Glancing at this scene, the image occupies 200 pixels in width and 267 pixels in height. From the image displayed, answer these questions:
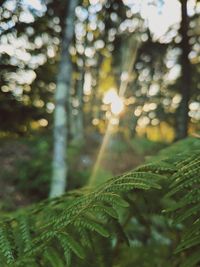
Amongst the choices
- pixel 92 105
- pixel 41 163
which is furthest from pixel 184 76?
pixel 92 105

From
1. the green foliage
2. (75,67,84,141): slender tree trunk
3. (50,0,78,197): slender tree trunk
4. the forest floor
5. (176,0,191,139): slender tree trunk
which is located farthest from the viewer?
(75,67,84,141): slender tree trunk

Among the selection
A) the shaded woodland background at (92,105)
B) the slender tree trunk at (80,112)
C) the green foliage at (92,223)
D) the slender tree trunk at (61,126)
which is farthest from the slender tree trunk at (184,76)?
the green foliage at (92,223)

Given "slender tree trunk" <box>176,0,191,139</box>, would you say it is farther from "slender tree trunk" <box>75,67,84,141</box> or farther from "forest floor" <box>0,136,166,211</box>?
"slender tree trunk" <box>75,67,84,141</box>

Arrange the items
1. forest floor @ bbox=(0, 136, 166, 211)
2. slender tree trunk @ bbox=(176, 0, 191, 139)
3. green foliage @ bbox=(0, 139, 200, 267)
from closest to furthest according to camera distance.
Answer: green foliage @ bbox=(0, 139, 200, 267) < forest floor @ bbox=(0, 136, 166, 211) < slender tree trunk @ bbox=(176, 0, 191, 139)

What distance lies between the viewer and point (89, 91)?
20266 mm

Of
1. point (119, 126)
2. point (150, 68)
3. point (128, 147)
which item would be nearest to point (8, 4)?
point (128, 147)

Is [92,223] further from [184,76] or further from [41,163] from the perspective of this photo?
[184,76]

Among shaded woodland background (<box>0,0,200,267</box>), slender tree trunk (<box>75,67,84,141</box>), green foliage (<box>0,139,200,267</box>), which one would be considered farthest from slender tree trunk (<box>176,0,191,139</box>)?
green foliage (<box>0,139,200,267</box>)

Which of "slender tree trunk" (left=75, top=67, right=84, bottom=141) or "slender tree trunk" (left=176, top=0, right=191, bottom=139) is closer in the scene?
"slender tree trunk" (left=176, top=0, right=191, bottom=139)

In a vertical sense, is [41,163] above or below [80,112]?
below

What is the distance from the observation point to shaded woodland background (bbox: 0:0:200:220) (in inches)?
348

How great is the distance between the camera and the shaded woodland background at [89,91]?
8.85 meters

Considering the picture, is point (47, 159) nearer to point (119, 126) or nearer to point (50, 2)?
point (50, 2)

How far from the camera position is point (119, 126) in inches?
667
